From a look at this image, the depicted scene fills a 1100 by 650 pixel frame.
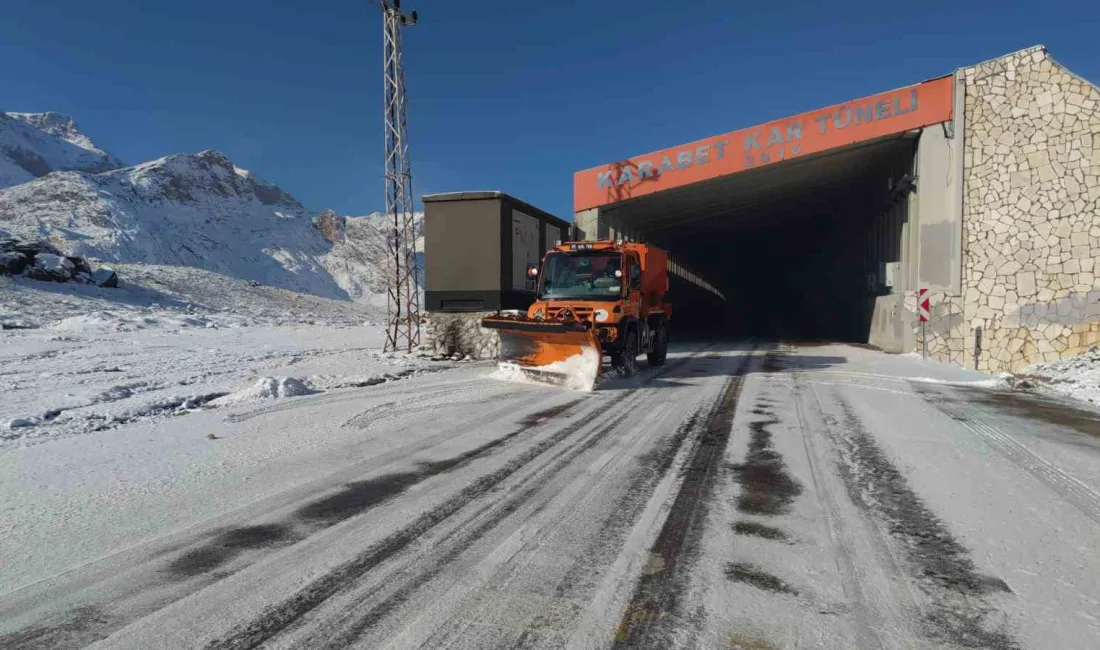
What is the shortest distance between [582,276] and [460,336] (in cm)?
464

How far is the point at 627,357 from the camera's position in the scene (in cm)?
1062

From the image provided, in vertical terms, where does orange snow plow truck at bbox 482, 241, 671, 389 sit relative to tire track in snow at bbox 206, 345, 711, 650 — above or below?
above

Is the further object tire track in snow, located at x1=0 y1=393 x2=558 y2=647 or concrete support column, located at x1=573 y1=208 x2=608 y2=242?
concrete support column, located at x1=573 y1=208 x2=608 y2=242

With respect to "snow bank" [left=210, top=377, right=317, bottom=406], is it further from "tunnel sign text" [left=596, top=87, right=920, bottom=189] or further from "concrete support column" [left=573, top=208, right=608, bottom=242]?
"tunnel sign text" [left=596, top=87, right=920, bottom=189]

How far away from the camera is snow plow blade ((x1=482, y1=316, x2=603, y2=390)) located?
917 cm

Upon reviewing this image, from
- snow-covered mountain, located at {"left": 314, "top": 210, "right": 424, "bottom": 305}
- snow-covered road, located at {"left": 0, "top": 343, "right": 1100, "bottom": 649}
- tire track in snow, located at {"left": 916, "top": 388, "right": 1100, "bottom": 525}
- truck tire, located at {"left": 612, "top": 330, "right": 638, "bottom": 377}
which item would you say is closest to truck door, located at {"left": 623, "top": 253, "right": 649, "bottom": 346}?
truck tire, located at {"left": 612, "top": 330, "right": 638, "bottom": 377}

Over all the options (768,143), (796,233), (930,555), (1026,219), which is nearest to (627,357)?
(930,555)

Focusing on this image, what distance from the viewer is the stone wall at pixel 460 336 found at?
14.0m

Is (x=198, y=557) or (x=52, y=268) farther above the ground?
(x=52, y=268)

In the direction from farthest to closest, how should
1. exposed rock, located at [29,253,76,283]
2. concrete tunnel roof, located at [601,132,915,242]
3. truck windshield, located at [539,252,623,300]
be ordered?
exposed rock, located at [29,253,76,283] → concrete tunnel roof, located at [601,132,915,242] → truck windshield, located at [539,252,623,300]

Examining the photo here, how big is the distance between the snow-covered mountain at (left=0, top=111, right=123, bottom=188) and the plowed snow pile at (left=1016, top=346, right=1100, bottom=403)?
126 meters

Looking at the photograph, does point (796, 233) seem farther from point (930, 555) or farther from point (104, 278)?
point (104, 278)

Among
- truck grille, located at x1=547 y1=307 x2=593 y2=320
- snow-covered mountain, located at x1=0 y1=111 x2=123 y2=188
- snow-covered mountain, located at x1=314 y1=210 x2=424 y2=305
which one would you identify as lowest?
truck grille, located at x1=547 y1=307 x2=593 y2=320

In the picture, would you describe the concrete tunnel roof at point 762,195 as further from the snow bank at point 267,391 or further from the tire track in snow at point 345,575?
the tire track in snow at point 345,575
